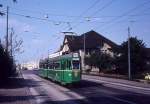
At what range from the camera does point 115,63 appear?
68.1m

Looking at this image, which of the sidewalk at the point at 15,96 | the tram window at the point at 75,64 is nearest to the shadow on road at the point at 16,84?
the sidewalk at the point at 15,96

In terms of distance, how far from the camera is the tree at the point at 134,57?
209 ft

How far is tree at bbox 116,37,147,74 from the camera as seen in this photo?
63.7 m

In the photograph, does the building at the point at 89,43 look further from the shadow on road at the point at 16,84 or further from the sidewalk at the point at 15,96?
the sidewalk at the point at 15,96

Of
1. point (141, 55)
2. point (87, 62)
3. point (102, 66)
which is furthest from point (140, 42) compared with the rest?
point (87, 62)

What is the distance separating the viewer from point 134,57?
63875 mm

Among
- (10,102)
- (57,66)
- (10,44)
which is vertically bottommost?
(10,102)

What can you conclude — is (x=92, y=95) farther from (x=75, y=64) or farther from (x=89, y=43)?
(x=89, y=43)

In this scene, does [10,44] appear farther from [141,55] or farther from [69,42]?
[69,42]

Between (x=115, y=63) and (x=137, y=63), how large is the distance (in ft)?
17.4

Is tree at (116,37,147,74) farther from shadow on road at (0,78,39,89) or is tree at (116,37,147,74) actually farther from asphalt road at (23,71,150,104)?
asphalt road at (23,71,150,104)

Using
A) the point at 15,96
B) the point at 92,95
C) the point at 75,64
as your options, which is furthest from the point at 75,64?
the point at 15,96

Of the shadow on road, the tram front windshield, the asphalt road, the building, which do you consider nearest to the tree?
the shadow on road

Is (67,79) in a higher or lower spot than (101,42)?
lower
